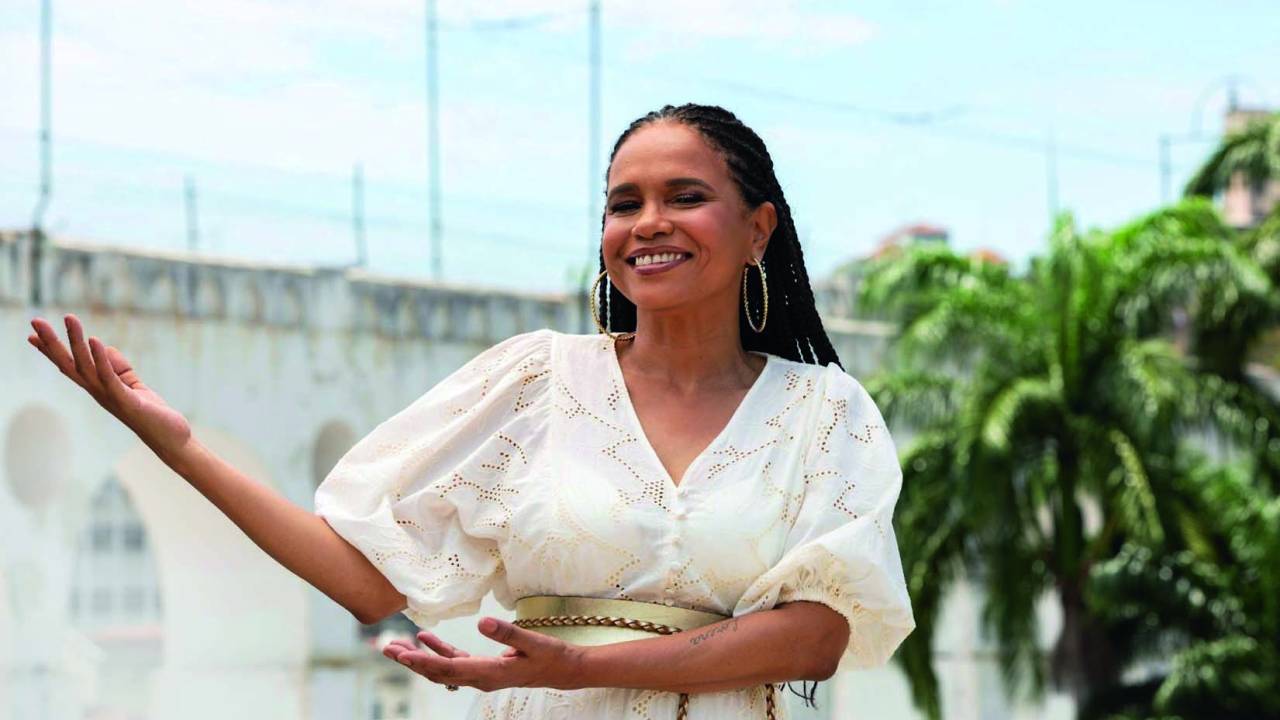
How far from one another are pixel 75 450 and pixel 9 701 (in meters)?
1.77

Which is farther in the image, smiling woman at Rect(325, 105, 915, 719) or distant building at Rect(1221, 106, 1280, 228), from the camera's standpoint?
distant building at Rect(1221, 106, 1280, 228)

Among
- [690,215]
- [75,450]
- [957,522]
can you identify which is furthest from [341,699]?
[690,215]

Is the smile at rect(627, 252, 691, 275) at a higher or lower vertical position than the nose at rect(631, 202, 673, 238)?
lower

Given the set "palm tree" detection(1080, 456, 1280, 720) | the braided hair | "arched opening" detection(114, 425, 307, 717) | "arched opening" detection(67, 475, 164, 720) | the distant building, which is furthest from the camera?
"arched opening" detection(67, 475, 164, 720)

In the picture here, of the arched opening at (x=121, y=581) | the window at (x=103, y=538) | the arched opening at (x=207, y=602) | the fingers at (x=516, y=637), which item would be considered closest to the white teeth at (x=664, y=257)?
the fingers at (x=516, y=637)

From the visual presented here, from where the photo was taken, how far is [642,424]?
113 inches

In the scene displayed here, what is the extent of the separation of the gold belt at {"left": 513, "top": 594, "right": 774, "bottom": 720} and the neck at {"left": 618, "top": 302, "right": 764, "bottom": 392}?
33 centimetres

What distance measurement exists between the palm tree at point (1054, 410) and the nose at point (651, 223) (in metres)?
12.4

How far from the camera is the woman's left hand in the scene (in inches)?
96.8

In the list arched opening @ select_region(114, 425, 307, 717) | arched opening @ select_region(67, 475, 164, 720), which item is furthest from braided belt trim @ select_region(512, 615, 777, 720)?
arched opening @ select_region(67, 475, 164, 720)

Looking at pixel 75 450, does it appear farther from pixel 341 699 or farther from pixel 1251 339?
pixel 1251 339

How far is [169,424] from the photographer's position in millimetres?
2666

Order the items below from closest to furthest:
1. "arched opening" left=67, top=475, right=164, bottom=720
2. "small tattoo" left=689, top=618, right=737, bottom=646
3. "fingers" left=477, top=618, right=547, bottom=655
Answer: "fingers" left=477, top=618, right=547, bottom=655 → "small tattoo" left=689, top=618, right=737, bottom=646 → "arched opening" left=67, top=475, right=164, bottom=720

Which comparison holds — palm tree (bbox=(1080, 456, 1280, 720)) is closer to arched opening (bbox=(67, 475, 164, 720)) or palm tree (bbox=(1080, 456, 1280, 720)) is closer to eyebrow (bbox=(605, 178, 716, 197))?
eyebrow (bbox=(605, 178, 716, 197))
